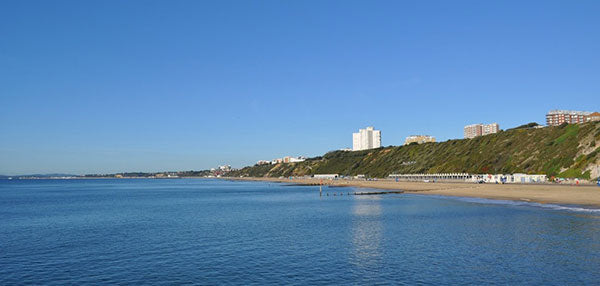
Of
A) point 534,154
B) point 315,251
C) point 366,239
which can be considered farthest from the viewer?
point 534,154

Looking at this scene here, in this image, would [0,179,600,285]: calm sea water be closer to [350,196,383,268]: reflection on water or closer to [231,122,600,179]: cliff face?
[350,196,383,268]: reflection on water

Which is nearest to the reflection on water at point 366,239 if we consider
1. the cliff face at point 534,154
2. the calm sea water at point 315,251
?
the calm sea water at point 315,251

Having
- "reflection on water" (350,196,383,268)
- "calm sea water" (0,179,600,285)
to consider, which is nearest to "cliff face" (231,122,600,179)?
"calm sea water" (0,179,600,285)

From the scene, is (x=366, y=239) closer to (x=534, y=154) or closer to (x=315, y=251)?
(x=315, y=251)

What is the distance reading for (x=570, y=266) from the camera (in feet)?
88.0

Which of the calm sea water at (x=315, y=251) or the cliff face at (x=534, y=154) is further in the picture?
the cliff face at (x=534, y=154)

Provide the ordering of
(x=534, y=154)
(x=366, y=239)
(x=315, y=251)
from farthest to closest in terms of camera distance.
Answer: (x=534, y=154)
(x=366, y=239)
(x=315, y=251)

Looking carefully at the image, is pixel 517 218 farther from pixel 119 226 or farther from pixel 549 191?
pixel 119 226

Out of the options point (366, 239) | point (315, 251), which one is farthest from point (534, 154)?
point (315, 251)

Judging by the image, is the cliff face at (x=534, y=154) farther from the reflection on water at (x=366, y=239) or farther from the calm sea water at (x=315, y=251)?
the reflection on water at (x=366, y=239)

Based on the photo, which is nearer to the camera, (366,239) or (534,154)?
(366,239)

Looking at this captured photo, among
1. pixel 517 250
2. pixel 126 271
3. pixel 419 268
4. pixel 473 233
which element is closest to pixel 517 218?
pixel 473 233

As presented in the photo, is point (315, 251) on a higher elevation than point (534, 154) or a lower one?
lower

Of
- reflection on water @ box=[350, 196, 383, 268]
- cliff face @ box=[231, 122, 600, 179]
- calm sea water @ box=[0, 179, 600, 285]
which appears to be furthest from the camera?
cliff face @ box=[231, 122, 600, 179]
